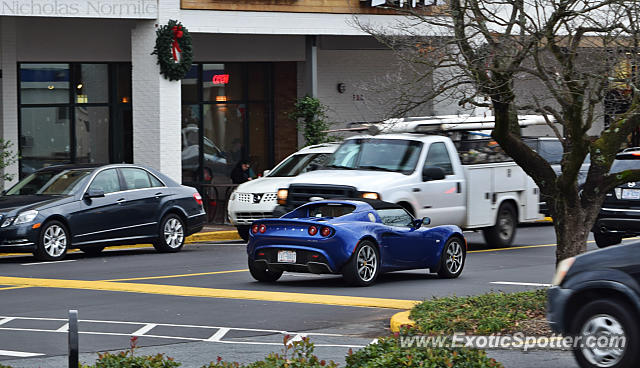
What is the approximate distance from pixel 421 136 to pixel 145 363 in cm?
1307

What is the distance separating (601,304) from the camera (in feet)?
27.2

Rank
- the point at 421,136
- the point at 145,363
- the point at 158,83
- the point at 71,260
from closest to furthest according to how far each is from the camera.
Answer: the point at 145,363 < the point at 71,260 < the point at 421,136 < the point at 158,83

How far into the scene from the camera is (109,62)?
27.3 m

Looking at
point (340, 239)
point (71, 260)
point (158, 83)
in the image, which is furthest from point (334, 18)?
point (340, 239)

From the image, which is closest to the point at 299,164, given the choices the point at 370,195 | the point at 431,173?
the point at 431,173

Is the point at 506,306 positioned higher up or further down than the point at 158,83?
further down

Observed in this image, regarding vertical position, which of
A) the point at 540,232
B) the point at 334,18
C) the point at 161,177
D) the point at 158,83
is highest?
the point at 334,18

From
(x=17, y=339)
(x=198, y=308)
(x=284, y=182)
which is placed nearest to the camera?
(x=17, y=339)

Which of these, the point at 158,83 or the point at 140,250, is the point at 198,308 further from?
the point at 158,83

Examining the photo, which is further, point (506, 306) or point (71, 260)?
point (71, 260)

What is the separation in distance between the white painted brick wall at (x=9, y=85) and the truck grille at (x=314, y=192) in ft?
31.2

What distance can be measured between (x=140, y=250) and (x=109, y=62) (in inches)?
304

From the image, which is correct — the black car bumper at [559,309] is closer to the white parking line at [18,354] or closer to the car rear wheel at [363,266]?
the white parking line at [18,354]

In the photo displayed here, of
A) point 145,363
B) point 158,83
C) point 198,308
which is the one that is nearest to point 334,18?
point 158,83
